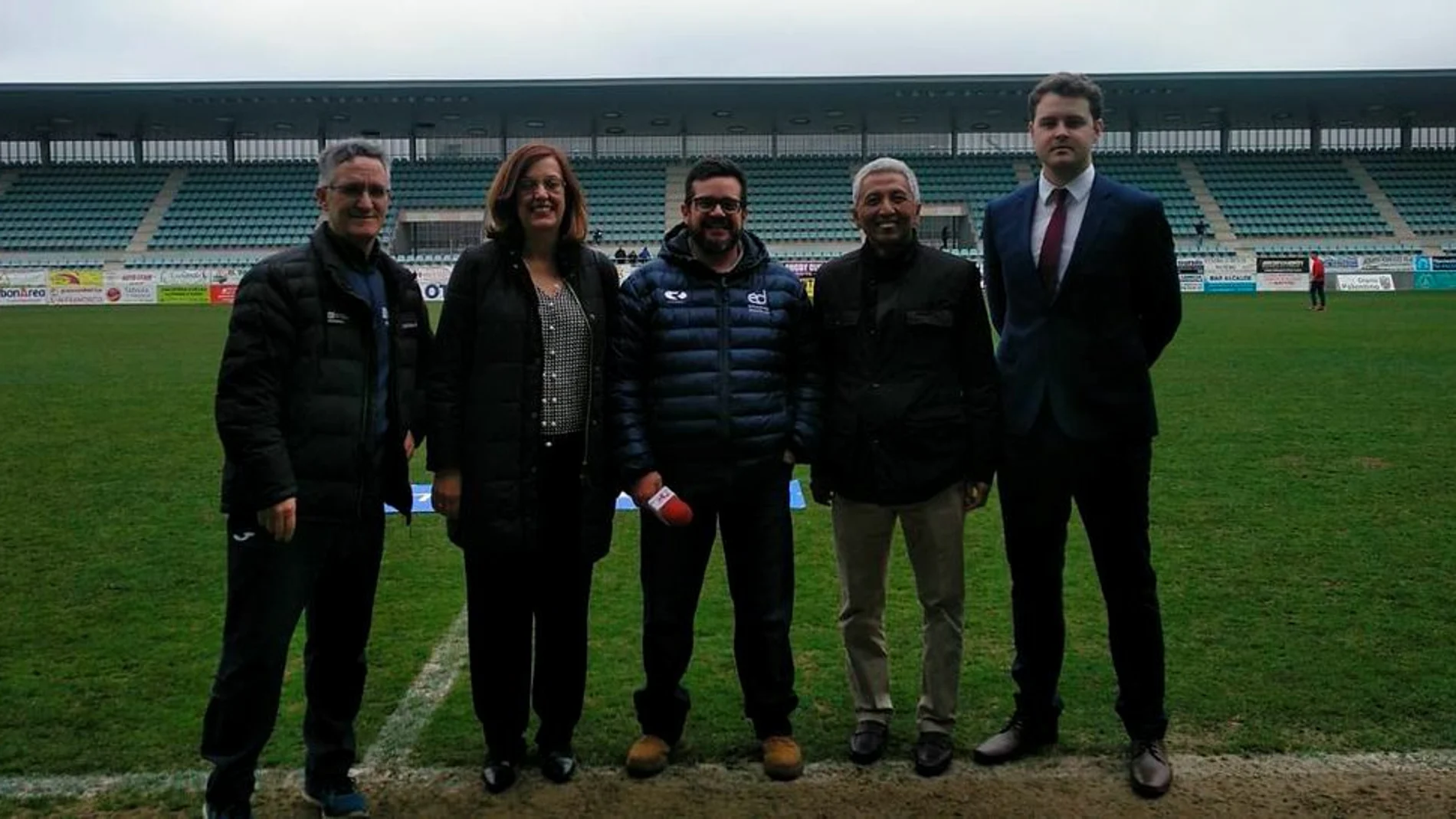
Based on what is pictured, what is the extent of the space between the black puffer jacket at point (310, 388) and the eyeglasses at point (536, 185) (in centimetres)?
46

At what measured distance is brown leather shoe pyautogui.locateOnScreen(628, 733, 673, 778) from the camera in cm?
356

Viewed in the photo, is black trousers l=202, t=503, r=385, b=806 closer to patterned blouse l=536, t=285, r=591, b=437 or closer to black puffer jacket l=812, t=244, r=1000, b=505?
patterned blouse l=536, t=285, r=591, b=437

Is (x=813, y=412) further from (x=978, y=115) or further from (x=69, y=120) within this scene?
(x=69, y=120)

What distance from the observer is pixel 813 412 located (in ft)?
12.2

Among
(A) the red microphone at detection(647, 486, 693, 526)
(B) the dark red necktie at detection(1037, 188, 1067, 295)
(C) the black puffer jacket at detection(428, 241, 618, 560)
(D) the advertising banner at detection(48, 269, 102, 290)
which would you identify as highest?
(D) the advertising banner at detection(48, 269, 102, 290)

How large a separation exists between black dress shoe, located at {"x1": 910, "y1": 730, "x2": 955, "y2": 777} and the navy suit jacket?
39.8 inches

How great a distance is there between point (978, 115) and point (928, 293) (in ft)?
145

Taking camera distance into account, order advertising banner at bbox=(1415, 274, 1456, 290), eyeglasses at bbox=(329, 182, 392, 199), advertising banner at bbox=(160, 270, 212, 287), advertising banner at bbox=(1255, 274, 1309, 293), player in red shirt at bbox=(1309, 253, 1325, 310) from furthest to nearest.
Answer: advertising banner at bbox=(1255, 274, 1309, 293), advertising banner at bbox=(1415, 274, 1456, 290), advertising banner at bbox=(160, 270, 212, 287), player in red shirt at bbox=(1309, 253, 1325, 310), eyeglasses at bbox=(329, 182, 392, 199)

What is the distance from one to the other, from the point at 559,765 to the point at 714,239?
171cm

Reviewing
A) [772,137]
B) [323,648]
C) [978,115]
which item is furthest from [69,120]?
[323,648]

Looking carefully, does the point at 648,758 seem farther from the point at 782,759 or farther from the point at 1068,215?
the point at 1068,215

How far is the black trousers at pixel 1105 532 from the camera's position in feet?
11.8

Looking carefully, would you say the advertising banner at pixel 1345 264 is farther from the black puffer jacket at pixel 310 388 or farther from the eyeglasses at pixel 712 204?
the black puffer jacket at pixel 310 388

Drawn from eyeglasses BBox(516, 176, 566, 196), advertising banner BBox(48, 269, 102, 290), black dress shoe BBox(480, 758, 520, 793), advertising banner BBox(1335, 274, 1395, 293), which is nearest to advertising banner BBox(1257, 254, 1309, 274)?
advertising banner BBox(1335, 274, 1395, 293)
